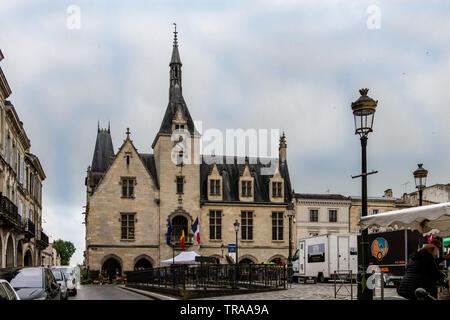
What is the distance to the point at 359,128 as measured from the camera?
13.0 m

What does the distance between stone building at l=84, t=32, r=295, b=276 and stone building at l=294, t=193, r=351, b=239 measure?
1660 mm

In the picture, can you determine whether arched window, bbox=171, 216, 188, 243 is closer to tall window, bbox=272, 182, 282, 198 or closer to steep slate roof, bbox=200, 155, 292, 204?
steep slate roof, bbox=200, 155, 292, 204

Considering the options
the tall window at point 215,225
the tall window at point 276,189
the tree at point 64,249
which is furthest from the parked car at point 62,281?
the tree at point 64,249

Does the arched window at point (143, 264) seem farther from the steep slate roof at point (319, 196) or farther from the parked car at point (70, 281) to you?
the parked car at point (70, 281)

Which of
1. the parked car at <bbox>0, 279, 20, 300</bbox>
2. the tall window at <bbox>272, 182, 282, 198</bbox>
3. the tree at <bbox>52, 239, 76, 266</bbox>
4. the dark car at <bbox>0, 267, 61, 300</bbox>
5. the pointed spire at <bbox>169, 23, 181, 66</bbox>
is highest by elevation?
the pointed spire at <bbox>169, 23, 181, 66</bbox>

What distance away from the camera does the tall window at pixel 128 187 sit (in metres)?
54.5

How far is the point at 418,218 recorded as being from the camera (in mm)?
12023

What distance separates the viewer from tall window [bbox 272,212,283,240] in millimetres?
57719

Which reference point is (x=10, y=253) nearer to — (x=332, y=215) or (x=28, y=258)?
(x=28, y=258)

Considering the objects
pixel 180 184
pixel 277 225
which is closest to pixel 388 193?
pixel 277 225

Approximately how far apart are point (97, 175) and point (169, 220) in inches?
482

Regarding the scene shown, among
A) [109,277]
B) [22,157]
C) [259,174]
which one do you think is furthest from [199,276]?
[259,174]

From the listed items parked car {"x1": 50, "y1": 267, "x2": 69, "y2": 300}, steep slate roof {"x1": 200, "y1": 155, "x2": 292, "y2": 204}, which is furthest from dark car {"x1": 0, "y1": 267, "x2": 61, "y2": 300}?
steep slate roof {"x1": 200, "y1": 155, "x2": 292, "y2": 204}
